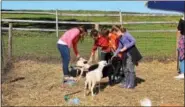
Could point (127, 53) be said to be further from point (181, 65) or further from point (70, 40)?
point (181, 65)

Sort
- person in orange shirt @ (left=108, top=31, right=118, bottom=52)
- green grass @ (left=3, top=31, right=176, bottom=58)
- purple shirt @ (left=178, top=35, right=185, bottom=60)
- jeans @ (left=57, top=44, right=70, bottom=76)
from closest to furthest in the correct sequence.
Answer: jeans @ (left=57, top=44, right=70, bottom=76) < person in orange shirt @ (left=108, top=31, right=118, bottom=52) < purple shirt @ (left=178, top=35, right=185, bottom=60) < green grass @ (left=3, top=31, right=176, bottom=58)

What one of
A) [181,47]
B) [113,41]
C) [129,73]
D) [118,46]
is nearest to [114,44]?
[113,41]

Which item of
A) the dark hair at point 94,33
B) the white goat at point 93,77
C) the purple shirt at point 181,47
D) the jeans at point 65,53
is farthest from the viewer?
the purple shirt at point 181,47

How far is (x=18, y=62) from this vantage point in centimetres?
1279

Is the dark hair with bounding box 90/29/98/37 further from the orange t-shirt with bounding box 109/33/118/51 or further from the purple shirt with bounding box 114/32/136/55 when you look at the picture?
the purple shirt with bounding box 114/32/136/55

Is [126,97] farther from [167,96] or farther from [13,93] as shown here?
[13,93]

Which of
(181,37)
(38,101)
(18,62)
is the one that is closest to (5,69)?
(18,62)

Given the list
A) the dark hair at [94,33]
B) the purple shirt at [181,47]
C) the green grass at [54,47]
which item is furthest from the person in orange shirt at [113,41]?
the green grass at [54,47]

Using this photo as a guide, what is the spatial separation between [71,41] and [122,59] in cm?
112

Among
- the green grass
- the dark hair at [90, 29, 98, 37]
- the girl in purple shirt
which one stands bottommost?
the green grass

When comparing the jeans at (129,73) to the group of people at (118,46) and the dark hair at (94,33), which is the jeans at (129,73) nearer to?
the group of people at (118,46)

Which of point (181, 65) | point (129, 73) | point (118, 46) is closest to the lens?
point (129, 73)

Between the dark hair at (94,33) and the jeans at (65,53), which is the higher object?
the dark hair at (94,33)

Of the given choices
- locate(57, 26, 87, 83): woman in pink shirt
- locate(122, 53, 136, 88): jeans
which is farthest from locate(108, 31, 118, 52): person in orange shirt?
locate(57, 26, 87, 83): woman in pink shirt
